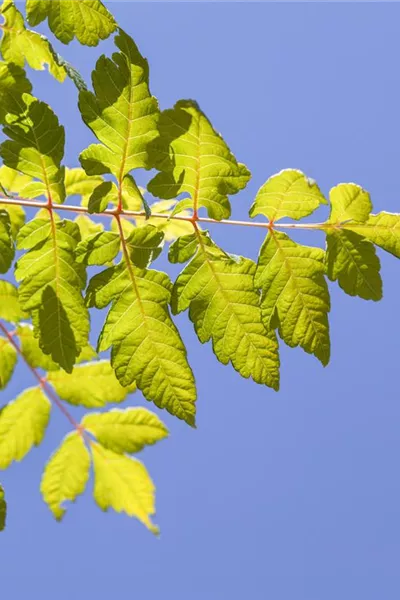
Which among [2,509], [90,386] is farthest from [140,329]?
[90,386]

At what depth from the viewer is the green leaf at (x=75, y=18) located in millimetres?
1878

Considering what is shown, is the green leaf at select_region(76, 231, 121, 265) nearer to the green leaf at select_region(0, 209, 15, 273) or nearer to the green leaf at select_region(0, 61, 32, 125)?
the green leaf at select_region(0, 209, 15, 273)

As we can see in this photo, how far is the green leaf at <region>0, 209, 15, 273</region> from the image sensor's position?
6.08 feet

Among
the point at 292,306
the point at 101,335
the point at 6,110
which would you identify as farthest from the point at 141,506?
the point at 6,110

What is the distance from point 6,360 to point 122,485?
2.11 ft

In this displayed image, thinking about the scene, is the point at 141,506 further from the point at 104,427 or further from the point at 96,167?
the point at 96,167

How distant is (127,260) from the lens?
1.83 metres

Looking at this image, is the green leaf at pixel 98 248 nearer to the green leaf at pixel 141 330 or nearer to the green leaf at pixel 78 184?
the green leaf at pixel 141 330

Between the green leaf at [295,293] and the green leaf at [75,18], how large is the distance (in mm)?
767

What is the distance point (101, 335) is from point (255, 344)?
0.42m

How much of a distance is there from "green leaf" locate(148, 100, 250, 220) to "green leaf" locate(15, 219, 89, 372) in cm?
33

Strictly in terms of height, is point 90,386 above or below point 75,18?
below

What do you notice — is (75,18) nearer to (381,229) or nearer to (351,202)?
(351,202)

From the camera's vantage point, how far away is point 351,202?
183 centimetres
